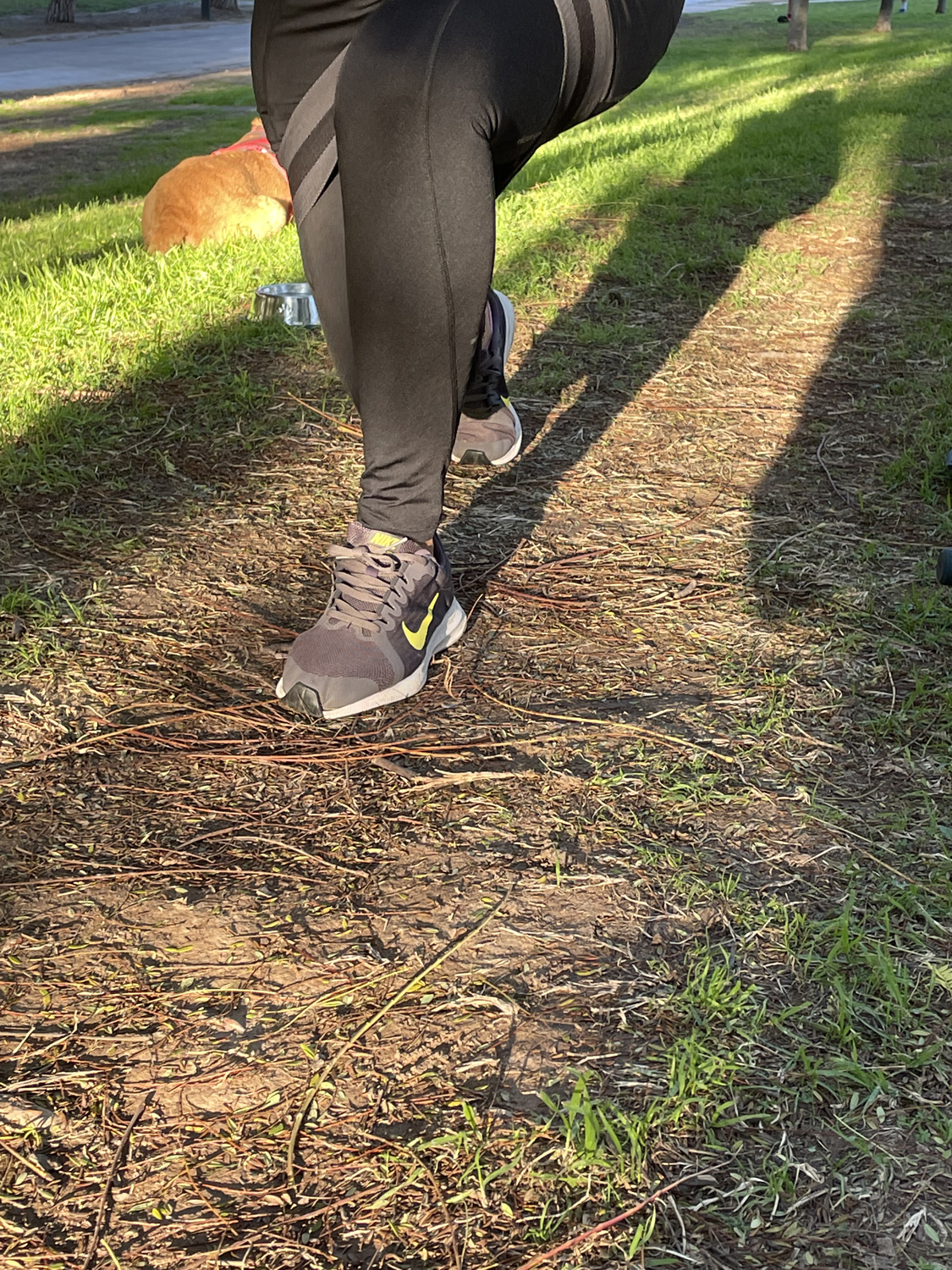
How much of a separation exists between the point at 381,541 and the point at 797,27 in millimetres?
19945

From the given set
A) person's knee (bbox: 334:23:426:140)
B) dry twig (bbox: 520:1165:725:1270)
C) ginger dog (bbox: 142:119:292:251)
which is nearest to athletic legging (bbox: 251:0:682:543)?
person's knee (bbox: 334:23:426:140)

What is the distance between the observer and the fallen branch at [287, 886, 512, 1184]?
3.93ft

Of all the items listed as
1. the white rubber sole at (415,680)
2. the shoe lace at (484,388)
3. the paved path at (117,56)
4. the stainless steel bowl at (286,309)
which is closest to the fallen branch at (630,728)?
the white rubber sole at (415,680)

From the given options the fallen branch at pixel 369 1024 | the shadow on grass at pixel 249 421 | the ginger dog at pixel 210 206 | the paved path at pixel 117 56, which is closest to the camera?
the fallen branch at pixel 369 1024

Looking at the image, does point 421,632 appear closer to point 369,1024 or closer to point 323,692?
point 323,692

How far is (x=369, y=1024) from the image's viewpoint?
1.33m

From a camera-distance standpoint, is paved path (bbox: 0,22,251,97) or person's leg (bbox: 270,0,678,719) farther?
A: paved path (bbox: 0,22,251,97)

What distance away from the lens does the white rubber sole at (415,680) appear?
1.92 m

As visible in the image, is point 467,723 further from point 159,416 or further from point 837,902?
point 159,416

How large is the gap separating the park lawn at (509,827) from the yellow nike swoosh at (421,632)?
0.27 ft

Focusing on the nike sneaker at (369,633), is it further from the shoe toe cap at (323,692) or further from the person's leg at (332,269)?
the person's leg at (332,269)

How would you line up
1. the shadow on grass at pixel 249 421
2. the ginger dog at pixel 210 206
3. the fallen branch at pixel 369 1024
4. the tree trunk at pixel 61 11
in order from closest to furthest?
the fallen branch at pixel 369 1024 → the shadow on grass at pixel 249 421 → the ginger dog at pixel 210 206 → the tree trunk at pixel 61 11

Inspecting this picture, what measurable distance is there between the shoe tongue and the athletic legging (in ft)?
0.06

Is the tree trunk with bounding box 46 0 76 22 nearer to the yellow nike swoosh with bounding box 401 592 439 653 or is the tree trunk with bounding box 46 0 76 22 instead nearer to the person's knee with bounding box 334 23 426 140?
the person's knee with bounding box 334 23 426 140
